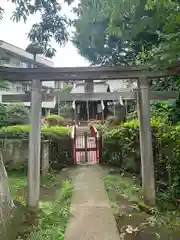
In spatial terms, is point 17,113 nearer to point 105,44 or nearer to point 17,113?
point 17,113

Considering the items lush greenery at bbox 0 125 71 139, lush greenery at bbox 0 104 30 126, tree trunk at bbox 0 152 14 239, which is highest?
lush greenery at bbox 0 104 30 126

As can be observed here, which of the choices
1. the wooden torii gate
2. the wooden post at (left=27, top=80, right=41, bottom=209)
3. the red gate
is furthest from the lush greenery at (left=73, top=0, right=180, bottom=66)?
the red gate

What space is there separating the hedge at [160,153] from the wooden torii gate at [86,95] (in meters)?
0.44

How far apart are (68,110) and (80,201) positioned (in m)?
18.1

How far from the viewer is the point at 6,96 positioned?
502 centimetres

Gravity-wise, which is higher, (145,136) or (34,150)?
(145,136)

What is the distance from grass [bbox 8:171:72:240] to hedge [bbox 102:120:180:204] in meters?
2.02

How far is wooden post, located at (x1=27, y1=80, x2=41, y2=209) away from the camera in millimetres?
4840

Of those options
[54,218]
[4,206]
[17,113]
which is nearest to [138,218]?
[54,218]

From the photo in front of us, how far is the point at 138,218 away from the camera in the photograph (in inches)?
172

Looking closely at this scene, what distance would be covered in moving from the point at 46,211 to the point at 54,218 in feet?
1.10

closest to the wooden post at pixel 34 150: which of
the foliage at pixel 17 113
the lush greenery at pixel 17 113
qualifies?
the lush greenery at pixel 17 113

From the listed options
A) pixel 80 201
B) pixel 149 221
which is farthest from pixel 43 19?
pixel 149 221

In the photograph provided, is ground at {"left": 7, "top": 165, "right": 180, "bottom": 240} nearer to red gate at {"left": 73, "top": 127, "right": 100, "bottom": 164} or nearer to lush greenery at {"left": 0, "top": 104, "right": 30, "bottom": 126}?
red gate at {"left": 73, "top": 127, "right": 100, "bottom": 164}
